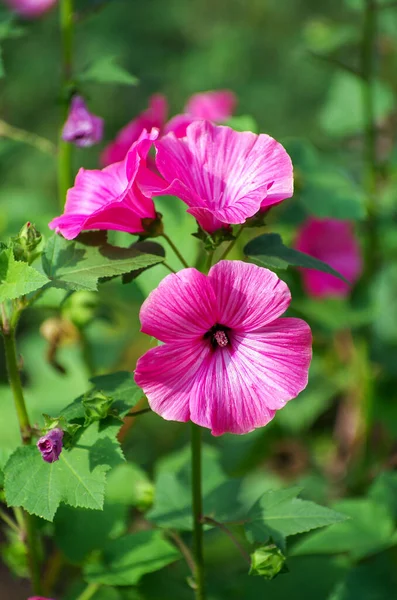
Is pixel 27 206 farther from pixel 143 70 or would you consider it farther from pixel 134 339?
pixel 143 70

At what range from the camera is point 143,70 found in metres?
3.94

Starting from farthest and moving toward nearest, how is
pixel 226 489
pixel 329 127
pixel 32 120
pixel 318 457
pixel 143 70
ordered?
pixel 143 70, pixel 32 120, pixel 318 457, pixel 329 127, pixel 226 489

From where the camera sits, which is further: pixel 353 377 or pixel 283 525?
pixel 353 377

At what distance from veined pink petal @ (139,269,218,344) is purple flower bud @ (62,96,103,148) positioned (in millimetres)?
510

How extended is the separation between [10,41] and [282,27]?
1.43 m

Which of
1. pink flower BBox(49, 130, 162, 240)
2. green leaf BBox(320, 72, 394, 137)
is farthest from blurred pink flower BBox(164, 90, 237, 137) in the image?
pink flower BBox(49, 130, 162, 240)

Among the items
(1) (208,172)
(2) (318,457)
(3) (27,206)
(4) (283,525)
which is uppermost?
(1) (208,172)

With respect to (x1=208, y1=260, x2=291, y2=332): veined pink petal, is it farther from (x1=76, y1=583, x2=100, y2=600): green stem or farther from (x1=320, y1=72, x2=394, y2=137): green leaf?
(x1=320, y1=72, x2=394, y2=137): green leaf

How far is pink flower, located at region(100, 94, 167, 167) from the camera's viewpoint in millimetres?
1410

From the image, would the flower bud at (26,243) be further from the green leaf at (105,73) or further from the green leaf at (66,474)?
the green leaf at (105,73)

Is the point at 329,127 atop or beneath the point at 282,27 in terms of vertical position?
atop

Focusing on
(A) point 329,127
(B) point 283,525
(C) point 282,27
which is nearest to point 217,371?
(B) point 283,525

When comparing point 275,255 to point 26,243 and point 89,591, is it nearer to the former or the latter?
point 26,243

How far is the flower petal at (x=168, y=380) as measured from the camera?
0.83 metres
